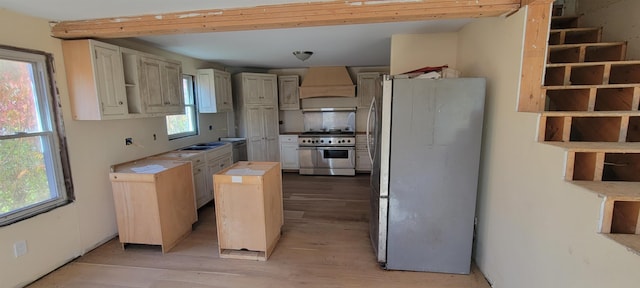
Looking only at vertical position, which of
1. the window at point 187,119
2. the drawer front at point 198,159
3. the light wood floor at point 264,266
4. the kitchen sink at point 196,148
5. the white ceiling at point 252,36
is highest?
the white ceiling at point 252,36

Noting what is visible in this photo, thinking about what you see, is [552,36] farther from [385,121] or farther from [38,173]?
[38,173]

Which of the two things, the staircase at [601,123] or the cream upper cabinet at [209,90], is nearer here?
the staircase at [601,123]

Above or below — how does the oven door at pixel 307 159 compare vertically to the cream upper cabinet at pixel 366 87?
below

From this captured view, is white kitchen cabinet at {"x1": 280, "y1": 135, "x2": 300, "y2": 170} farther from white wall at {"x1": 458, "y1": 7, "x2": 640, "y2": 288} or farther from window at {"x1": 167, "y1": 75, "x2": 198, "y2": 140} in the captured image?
white wall at {"x1": 458, "y1": 7, "x2": 640, "y2": 288}

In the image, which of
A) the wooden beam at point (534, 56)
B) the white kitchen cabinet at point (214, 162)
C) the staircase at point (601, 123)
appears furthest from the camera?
the white kitchen cabinet at point (214, 162)

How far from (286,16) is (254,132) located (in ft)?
12.0

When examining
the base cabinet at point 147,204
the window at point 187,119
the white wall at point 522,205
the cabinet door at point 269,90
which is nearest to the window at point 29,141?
the base cabinet at point 147,204

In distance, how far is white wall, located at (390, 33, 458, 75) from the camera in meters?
3.12

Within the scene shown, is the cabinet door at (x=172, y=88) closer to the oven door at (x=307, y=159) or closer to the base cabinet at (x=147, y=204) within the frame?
the base cabinet at (x=147, y=204)

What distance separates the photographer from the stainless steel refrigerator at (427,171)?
219 centimetres

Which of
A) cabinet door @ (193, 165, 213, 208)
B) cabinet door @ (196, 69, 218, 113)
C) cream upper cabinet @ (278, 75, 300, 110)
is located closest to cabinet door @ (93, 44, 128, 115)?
cabinet door @ (193, 165, 213, 208)

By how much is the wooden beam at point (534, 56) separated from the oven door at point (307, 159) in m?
4.12

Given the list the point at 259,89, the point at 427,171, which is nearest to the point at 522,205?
the point at 427,171

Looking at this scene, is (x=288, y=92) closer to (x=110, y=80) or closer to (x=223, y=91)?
(x=223, y=91)
